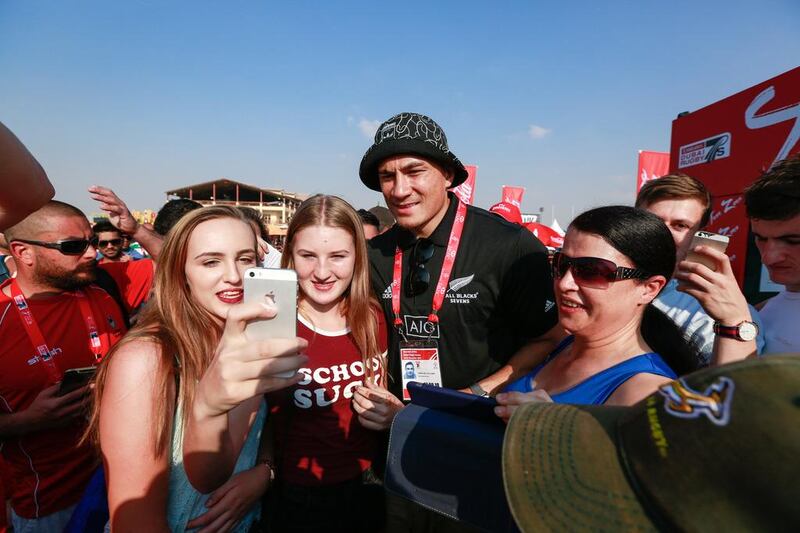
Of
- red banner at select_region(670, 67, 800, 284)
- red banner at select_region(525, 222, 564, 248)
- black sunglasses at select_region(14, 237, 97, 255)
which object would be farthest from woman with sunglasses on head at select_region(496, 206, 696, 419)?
red banner at select_region(525, 222, 564, 248)

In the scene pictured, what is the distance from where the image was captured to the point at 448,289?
2441 millimetres

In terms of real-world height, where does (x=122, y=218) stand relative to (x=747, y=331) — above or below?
above

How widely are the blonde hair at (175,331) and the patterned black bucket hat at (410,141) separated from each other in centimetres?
94

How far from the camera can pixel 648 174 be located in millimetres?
9172

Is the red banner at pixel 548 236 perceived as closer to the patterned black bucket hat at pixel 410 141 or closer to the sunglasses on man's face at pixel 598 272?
the patterned black bucket hat at pixel 410 141

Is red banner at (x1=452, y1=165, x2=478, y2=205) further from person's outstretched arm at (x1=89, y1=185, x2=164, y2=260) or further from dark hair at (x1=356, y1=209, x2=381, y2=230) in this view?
person's outstretched arm at (x1=89, y1=185, x2=164, y2=260)

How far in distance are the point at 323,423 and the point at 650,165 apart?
10171 millimetres

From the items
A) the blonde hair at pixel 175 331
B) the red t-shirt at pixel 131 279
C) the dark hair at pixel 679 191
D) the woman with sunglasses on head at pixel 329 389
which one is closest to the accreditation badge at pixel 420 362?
the woman with sunglasses on head at pixel 329 389

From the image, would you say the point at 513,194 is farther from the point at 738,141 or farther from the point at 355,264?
the point at 355,264

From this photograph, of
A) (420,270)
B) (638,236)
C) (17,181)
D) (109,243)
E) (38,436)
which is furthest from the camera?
(109,243)

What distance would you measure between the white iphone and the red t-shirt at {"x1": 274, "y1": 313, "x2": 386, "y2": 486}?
1049mm

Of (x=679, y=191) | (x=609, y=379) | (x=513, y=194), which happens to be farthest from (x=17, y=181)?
(x=513, y=194)

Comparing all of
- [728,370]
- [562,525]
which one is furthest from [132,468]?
[728,370]

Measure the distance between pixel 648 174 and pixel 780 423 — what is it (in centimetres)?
1045
